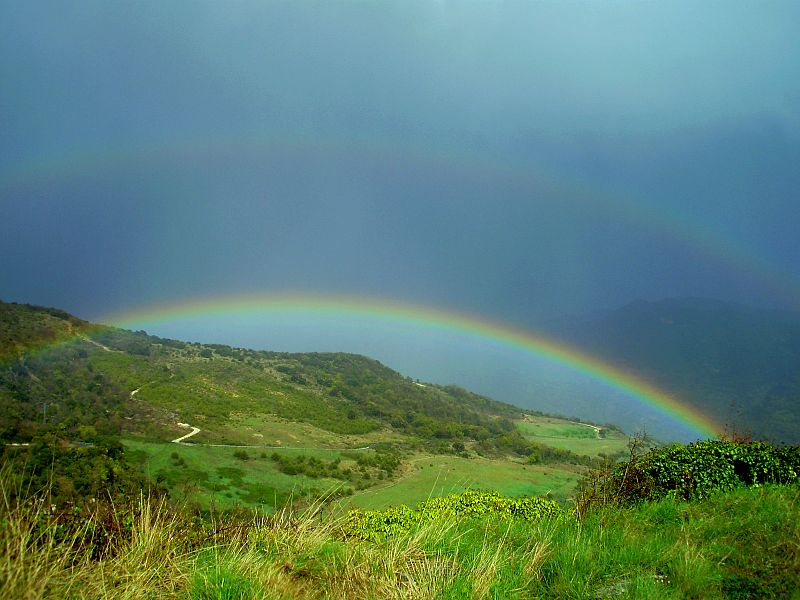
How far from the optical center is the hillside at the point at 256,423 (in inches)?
1592

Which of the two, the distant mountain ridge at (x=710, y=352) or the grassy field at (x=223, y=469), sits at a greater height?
the distant mountain ridge at (x=710, y=352)

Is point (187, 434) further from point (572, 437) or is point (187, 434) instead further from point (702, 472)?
point (572, 437)

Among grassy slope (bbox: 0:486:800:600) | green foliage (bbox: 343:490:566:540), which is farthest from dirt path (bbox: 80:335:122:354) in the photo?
grassy slope (bbox: 0:486:800:600)

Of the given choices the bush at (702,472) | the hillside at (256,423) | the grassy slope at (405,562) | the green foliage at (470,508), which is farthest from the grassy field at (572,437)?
the grassy slope at (405,562)

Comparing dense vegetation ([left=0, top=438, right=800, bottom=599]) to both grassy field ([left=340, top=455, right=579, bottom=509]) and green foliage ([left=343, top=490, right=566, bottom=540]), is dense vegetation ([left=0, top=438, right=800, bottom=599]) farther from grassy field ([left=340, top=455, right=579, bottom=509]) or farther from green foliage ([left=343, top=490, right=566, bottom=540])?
grassy field ([left=340, top=455, right=579, bottom=509])

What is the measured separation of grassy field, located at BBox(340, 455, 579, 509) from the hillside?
0.98 feet

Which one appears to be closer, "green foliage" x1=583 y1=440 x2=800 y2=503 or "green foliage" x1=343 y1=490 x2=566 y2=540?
"green foliage" x1=583 y1=440 x2=800 y2=503

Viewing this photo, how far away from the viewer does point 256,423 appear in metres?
66.5

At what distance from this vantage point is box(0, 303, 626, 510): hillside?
40.4m

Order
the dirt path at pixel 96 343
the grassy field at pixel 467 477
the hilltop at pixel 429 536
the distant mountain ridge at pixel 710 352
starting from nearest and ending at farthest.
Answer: the hilltop at pixel 429 536 → the grassy field at pixel 467 477 → the distant mountain ridge at pixel 710 352 → the dirt path at pixel 96 343

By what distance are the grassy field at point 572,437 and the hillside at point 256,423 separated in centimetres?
42

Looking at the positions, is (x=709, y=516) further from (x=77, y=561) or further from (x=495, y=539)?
(x=77, y=561)

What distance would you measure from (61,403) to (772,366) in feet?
312

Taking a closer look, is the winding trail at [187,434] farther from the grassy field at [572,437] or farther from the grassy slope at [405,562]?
the grassy slope at [405,562]
